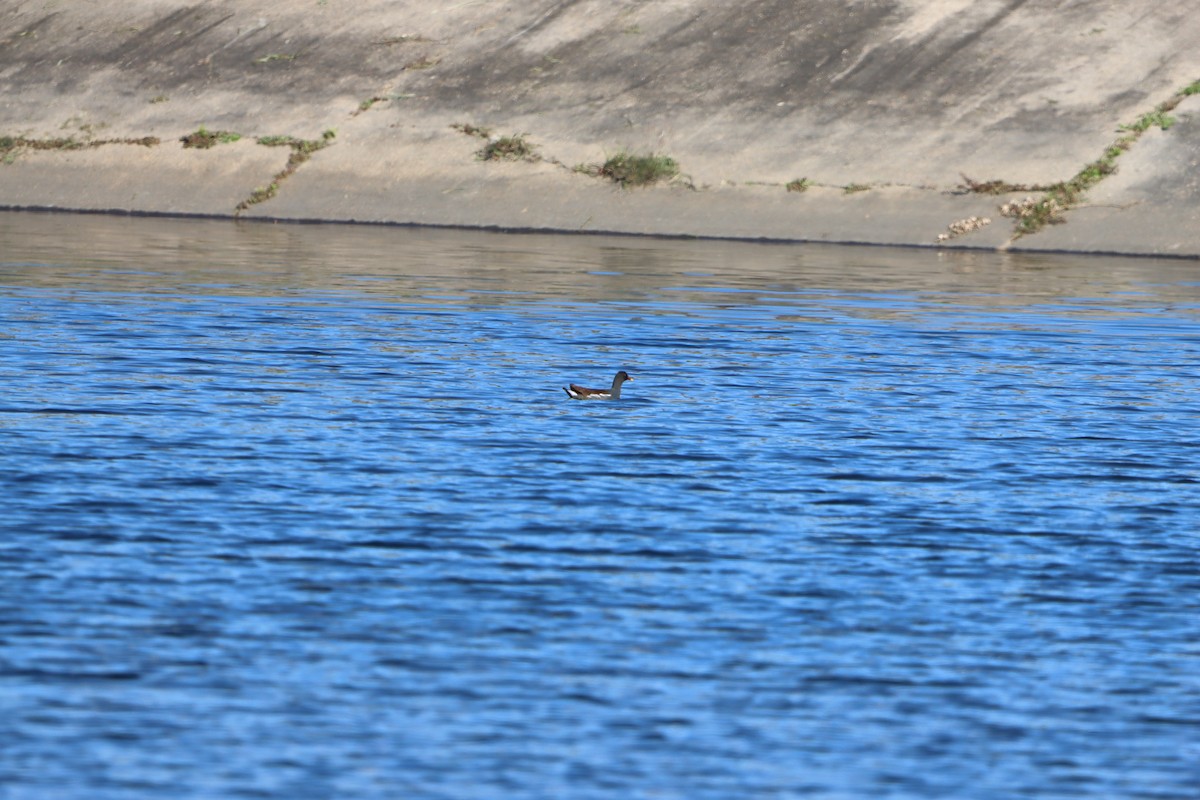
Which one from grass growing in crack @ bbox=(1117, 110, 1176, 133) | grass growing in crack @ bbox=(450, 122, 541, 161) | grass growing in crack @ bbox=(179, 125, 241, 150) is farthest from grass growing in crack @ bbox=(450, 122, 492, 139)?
grass growing in crack @ bbox=(1117, 110, 1176, 133)

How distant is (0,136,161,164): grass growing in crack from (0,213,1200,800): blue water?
16.6 metres

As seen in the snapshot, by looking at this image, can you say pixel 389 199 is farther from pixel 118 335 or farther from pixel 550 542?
pixel 550 542

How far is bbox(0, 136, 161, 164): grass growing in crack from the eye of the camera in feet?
131

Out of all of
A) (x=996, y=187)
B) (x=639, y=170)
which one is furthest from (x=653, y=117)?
(x=996, y=187)

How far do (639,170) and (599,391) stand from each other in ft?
62.3

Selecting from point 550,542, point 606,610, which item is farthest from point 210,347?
point 606,610

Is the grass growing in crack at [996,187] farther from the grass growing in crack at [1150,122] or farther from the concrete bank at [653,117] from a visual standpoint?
the grass growing in crack at [1150,122]

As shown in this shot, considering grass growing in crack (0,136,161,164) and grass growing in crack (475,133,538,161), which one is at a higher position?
grass growing in crack (0,136,161,164)

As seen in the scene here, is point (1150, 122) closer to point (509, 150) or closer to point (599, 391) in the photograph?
point (509, 150)

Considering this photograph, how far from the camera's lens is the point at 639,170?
3647 cm

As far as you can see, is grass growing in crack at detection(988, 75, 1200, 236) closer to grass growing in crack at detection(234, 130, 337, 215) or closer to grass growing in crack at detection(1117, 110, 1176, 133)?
grass growing in crack at detection(1117, 110, 1176, 133)

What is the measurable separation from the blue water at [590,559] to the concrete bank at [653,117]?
1122cm

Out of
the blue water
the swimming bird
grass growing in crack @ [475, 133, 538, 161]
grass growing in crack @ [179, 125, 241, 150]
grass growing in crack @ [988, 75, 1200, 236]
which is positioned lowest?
the blue water

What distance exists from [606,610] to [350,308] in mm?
14378
